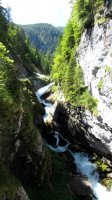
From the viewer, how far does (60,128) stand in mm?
50531

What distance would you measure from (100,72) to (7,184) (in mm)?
21972

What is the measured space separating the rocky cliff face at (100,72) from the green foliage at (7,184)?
16775 mm

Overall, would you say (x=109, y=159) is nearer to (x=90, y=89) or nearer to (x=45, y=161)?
(x=90, y=89)

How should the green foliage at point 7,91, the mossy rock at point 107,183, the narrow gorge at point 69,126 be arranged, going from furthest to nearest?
the mossy rock at point 107,183, the narrow gorge at point 69,126, the green foliage at point 7,91

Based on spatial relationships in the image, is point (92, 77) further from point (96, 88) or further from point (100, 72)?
point (96, 88)

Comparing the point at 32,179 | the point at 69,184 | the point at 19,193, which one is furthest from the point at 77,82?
the point at 19,193

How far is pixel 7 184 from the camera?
22.5m

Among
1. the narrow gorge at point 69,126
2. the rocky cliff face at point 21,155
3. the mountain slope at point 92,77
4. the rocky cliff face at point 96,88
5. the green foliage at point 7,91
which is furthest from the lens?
the mountain slope at point 92,77

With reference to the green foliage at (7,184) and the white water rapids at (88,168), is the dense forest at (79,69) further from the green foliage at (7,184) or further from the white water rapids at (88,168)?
the green foliage at (7,184)

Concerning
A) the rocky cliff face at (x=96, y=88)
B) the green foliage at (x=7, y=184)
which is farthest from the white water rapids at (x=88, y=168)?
the green foliage at (x=7, y=184)

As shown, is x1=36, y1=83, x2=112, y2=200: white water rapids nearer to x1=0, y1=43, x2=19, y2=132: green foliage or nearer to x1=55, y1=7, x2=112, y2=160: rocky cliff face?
x1=55, y1=7, x2=112, y2=160: rocky cliff face

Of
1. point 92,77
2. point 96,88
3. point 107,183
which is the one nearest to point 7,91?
point 96,88

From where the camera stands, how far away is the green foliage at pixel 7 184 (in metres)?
21.8

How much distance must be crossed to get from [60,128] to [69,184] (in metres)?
17.1
